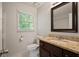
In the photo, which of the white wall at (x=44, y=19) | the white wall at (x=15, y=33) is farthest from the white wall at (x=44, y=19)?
the white wall at (x=15, y=33)

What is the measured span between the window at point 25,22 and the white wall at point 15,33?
12 centimetres

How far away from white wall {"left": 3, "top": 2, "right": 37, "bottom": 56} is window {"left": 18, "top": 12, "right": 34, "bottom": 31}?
0.40 feet

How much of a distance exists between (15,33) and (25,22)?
452 mm

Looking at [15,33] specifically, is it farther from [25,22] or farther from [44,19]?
[44,19]

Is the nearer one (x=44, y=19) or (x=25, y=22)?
(x=44, y=19)

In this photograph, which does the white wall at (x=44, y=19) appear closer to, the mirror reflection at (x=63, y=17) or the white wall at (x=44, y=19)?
the white wall at (x=44, y=19)

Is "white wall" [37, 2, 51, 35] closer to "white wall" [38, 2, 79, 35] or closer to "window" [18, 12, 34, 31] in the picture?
"white wall" [38, 2, 79, 35]

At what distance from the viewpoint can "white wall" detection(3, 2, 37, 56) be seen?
3326mm

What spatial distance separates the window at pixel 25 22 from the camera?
11.2 ft

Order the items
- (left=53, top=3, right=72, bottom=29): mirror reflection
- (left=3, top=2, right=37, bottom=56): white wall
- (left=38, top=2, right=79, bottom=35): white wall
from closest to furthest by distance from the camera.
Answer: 1. (left=53, top=3, right=72, bottom=29): mirror reflection
2. (left=38, top=2, right=79, bottom=35): white wall
3. (left=3, top=2, right=37, bottom=56): white wall

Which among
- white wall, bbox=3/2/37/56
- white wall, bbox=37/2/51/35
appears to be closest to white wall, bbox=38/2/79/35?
white wall, bbox=37/2/51/35

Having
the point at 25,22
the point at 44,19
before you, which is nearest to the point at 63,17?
the point at 44,19

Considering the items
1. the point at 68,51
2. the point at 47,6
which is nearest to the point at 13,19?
the point at 47,6

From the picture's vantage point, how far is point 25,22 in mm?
3410
